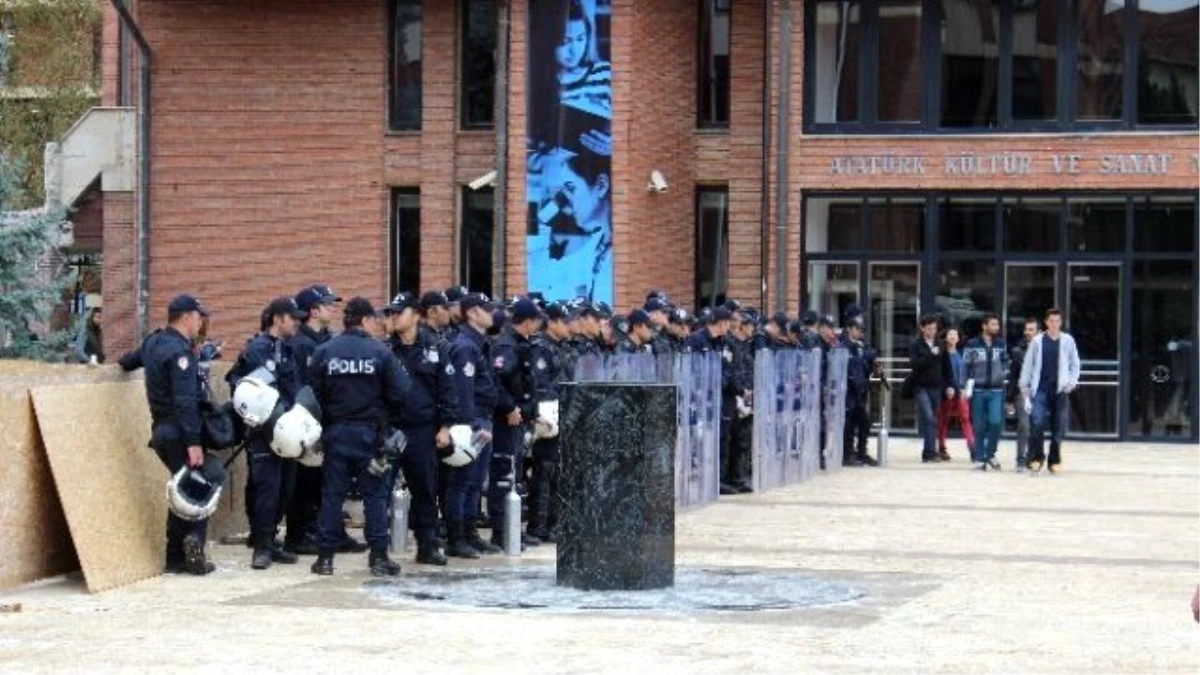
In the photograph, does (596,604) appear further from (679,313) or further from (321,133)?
(321,133)

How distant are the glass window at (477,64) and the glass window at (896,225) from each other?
6.32 meters

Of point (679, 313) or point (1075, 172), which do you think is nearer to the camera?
point (679, 313)

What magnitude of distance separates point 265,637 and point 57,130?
45.0 m

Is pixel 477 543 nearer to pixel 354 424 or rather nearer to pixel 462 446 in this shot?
pixel 462 446

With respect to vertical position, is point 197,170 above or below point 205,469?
above

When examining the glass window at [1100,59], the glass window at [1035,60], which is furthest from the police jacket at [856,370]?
the glass window at [1100,59]

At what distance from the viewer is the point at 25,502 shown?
16.5 metres

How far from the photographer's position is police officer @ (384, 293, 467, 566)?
18.1m

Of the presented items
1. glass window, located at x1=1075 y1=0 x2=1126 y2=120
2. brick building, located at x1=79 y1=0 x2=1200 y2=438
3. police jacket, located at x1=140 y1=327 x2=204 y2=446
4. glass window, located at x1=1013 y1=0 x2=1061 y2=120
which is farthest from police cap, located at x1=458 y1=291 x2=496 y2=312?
glass window, located at x1=1075 y1=0 x2=1126 y2=120

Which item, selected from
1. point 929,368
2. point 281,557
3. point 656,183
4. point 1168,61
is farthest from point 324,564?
point 1168,61

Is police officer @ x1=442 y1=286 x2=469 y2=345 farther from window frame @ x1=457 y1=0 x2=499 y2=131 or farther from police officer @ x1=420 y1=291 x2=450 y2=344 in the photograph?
window frame @ x1=457 y1=0 x2=499 y2=131

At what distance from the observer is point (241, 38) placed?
130 feet

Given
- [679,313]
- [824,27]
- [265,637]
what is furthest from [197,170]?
[265,637]

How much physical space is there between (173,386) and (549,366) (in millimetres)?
3989
